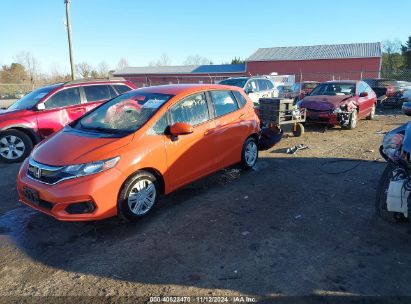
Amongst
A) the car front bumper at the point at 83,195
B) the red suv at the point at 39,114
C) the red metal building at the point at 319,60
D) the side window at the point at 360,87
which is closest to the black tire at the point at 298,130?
the side window at the point at 360,87

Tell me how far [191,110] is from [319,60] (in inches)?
1654

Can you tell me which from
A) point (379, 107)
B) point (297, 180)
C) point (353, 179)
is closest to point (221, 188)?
point (297, 180)

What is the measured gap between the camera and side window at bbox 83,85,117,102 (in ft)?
28.8

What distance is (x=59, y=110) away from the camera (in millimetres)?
8273

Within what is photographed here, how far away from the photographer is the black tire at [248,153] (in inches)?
257

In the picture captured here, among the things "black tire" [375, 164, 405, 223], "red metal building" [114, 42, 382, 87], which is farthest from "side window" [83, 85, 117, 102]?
"red metal building" [114, 42, 382, 87]

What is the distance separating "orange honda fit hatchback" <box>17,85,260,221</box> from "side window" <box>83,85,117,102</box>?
3.41 meters

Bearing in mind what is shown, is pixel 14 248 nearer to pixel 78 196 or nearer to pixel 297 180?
pixel 78 196

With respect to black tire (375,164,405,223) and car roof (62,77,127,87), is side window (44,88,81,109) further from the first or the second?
black tire (375,164,405,223)

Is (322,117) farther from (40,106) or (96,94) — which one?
(40,106)

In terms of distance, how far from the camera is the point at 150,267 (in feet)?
11.6

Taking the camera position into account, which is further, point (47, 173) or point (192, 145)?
point (192, 145)

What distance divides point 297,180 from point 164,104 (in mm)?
2702

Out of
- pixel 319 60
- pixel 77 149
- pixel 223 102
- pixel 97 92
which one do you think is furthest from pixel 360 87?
pixel 319 60
